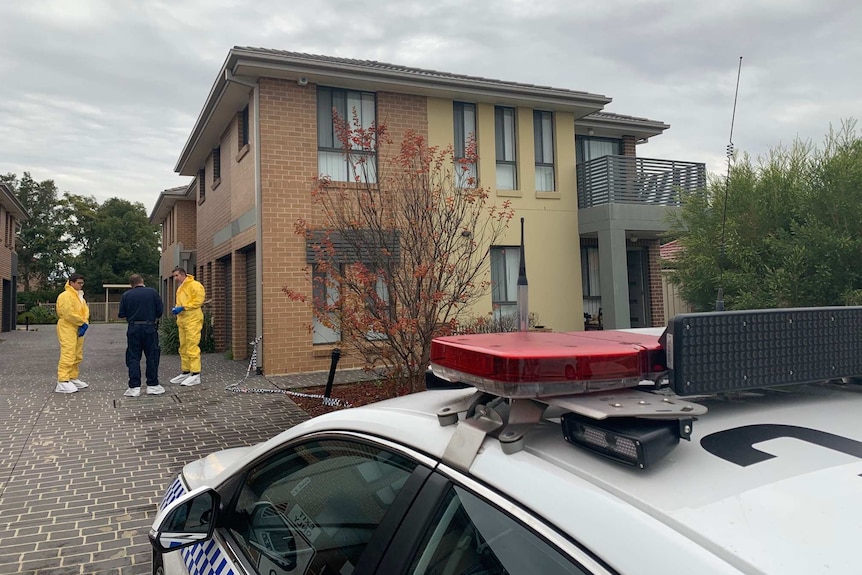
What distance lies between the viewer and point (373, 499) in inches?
62.1

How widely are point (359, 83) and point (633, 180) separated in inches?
275

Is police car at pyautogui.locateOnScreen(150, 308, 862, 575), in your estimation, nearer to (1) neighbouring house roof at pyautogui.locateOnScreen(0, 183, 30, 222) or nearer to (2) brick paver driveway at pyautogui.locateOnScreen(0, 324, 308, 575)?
(2) brick paver driveway at pyautogui.locateOnScreen(0, 324, 308, 575)

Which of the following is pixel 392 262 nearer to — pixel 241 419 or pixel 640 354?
pixel 241 419

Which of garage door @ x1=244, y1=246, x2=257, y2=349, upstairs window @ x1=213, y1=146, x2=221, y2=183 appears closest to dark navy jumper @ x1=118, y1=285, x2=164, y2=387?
garage door @ x1=244, y1=246, x2=257, y2=349

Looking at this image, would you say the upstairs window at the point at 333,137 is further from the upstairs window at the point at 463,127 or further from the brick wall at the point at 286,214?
the upstairs window at the point at 463,127

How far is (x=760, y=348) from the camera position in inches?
54.3

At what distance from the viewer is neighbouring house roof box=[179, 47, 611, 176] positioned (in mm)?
10938

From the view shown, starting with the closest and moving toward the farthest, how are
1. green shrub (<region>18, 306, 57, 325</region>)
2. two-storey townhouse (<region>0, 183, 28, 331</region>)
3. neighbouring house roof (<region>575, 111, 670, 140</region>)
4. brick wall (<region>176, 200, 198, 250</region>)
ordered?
neighbouring house roof (<region>575, 111, 670, 140</region>)
brick wall (<region>176, 200, 198, 250</region>)
two-storey townhouse (<region>0, 183, 28, 331</region>)
green shrub (<region>18, 306, 57, 325</region>)

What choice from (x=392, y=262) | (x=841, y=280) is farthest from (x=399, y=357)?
(x=841, y=280)

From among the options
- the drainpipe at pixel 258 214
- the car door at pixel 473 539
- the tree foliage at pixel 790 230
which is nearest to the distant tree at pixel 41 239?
the drainpipe at pixel 258 214

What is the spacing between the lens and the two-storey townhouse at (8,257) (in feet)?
77.9

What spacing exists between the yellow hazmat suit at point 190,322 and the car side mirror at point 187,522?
8688 mm

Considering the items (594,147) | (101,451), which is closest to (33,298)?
(594,147)

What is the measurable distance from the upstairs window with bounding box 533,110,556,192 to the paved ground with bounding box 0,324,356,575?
7078 mm
